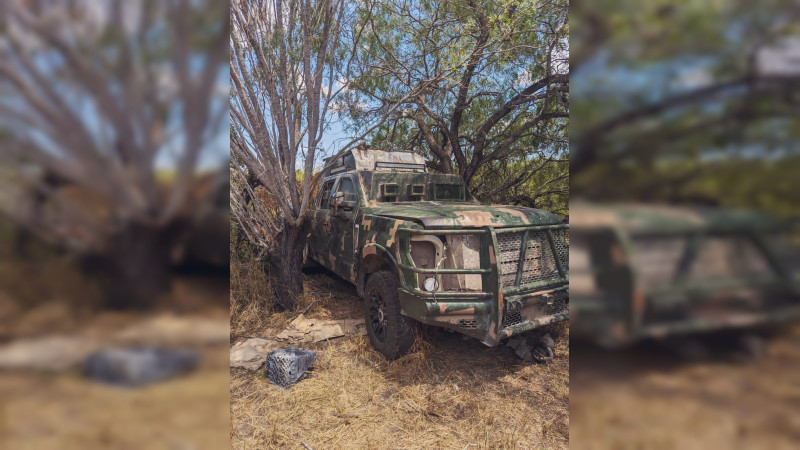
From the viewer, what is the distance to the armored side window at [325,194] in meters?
6.27

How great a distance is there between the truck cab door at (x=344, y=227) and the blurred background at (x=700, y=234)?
174 inches

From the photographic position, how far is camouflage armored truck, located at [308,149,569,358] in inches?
134

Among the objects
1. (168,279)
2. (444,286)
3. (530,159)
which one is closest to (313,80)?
(444,286)

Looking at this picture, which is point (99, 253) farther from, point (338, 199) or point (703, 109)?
point (338, 199)

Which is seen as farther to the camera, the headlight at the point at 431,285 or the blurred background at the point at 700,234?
the headlight at the point at 431,285

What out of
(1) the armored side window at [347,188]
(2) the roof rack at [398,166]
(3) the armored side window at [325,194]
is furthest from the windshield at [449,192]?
(3) the armored side window at [325,194]

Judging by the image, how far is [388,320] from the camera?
387 centimetres

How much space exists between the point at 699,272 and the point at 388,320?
3615 mm

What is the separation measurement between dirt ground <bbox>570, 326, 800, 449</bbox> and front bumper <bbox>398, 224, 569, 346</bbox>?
115 inches

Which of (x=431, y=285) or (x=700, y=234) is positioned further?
(x=431, y=285)

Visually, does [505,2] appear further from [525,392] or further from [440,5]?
[525,392]

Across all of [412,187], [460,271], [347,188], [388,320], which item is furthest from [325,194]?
[460,271]

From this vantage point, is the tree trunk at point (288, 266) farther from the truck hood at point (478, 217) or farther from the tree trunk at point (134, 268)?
the tree trunk at point (134, 268)

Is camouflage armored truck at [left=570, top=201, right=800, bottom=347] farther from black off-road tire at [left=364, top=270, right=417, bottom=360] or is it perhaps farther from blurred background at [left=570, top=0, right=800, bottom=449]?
black off-road tire at [left=364, top=270, right=417, bottom=360]
